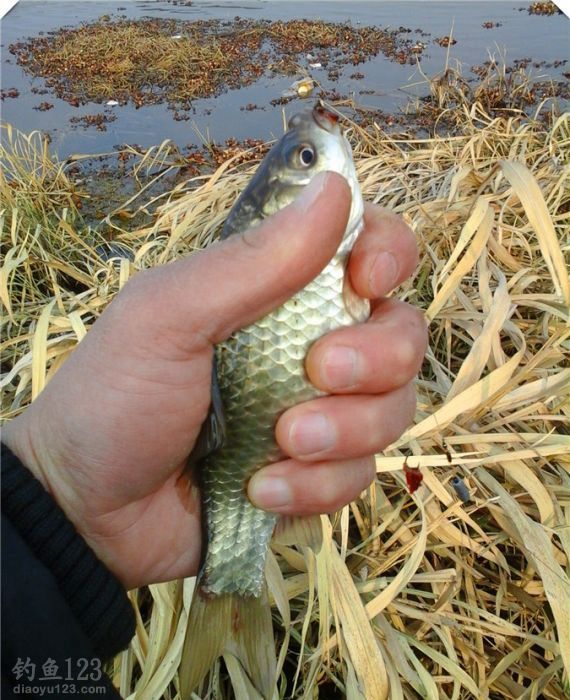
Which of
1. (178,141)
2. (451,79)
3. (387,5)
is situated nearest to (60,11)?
(387,5)

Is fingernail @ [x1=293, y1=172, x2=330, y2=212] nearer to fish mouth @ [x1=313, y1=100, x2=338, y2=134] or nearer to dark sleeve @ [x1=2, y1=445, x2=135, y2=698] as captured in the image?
fish mouth @ [x1=313, y1=100, x2=338, y2=134]

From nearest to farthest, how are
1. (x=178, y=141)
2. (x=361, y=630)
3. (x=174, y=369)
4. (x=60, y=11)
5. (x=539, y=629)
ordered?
(x=174, y=369) < (x=361, y=630) < (x=539, y=629) < (x=178, y=141) < (x=60, y=11)

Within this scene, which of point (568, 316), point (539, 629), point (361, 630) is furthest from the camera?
point (568, 316)

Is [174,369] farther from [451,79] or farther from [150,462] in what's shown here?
[451,79]

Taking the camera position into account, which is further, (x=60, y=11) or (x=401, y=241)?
(x=60, y=11)

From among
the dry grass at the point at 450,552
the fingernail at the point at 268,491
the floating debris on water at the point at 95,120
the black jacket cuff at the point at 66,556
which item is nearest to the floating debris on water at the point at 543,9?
the floating debris on water at the point at 95,120

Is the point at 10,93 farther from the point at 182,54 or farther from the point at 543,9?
the point at 543,9
